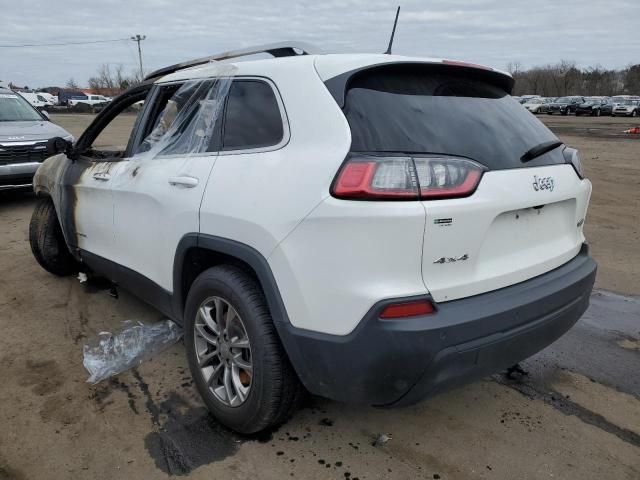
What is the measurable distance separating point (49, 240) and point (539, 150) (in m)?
Result: 4.25

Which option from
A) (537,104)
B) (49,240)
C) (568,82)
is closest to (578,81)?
(568,82)

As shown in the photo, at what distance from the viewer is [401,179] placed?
1964 mm

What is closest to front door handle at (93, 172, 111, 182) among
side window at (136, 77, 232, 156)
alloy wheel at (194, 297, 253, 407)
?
side window at (136, 77, 232, 156)

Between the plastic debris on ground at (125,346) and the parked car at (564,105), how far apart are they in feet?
151

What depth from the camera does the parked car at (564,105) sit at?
141ft

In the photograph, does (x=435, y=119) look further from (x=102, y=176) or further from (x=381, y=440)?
(x=102, y=176)

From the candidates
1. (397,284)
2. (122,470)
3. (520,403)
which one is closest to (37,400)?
(122,470)

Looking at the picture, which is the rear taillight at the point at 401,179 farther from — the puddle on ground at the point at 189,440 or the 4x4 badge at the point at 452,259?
the puddle on ground at the point at 189,440

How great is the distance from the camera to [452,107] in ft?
7.61

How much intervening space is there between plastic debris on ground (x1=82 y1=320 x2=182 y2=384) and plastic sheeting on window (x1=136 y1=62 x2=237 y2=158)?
50.9 inches

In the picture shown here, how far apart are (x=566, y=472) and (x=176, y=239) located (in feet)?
7.20

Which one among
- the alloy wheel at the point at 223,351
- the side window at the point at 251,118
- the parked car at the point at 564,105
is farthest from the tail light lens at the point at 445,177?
the parked car at the point at 564,105

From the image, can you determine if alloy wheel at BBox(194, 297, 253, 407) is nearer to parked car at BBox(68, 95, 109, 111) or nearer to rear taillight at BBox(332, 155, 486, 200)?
rear taillight at BBox(332, 155, 486, 200)

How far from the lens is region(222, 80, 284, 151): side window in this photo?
238 cm
